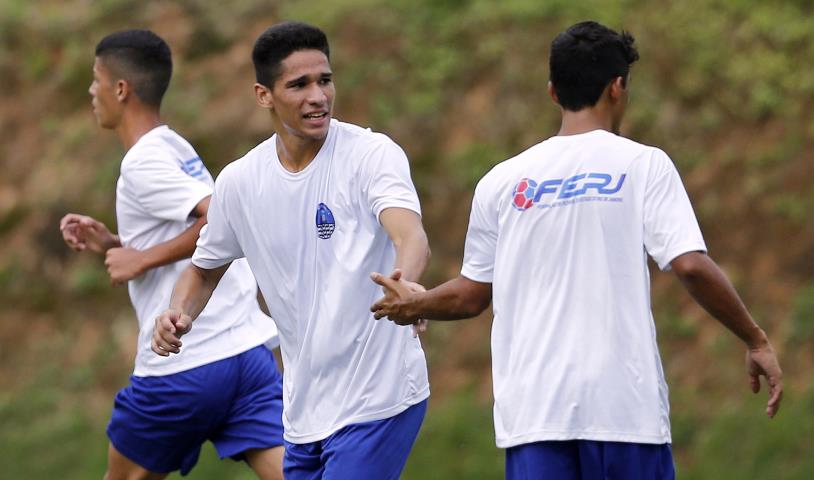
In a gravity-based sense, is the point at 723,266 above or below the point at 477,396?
above

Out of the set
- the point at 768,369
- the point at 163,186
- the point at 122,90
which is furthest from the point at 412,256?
the point at 122,90

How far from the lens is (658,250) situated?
4758 millimetres

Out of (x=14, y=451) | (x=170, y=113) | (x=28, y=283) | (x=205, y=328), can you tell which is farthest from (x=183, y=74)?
(x=205, y=328)

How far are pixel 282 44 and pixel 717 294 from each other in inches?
78.8

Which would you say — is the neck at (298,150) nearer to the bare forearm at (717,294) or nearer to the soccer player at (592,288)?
the soccer player at (592,288)

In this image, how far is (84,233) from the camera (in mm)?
6945

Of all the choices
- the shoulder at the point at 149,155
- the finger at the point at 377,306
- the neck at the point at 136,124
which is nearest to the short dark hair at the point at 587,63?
the finger at the point at 377,306

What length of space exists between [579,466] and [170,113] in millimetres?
7809

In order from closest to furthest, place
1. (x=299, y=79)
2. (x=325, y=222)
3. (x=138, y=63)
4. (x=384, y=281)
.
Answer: (x=384, y=281) → (x=325, y=222) → (x=299, y=79) → (x=138, y=63)

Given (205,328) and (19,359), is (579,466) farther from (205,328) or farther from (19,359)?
(19,359)

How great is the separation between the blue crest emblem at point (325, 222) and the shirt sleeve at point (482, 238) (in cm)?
60

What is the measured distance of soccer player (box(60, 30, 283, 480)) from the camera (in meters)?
6.70

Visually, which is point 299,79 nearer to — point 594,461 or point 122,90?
point 122,90

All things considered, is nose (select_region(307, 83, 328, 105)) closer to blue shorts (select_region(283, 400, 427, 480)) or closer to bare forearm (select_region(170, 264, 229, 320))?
bare forearm (select_region(170, 264, 229, 320))
